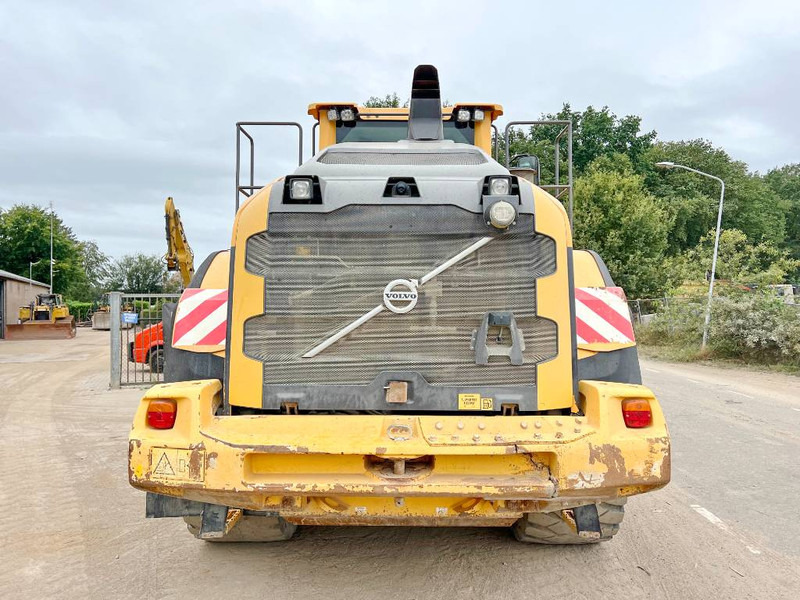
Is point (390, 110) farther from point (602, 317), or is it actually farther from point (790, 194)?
point (790, 194)

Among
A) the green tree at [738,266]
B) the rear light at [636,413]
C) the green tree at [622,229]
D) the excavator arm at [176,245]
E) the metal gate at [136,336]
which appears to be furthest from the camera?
the green tree at [622,229]

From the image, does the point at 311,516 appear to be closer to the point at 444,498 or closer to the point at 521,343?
the point at 444,498

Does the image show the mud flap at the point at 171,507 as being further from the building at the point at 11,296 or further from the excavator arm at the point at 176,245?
the building at the point at 11,296

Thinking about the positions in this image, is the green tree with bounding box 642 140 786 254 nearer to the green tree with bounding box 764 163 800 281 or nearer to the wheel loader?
the green tree with bounding box 764 163 800 281

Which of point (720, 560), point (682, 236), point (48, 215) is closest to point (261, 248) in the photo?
point (720, 560)

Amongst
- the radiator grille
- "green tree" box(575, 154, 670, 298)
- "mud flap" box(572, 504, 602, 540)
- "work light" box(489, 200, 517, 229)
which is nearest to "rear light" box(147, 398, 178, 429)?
the radiator grille

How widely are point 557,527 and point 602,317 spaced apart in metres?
1.36

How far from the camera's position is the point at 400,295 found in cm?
321

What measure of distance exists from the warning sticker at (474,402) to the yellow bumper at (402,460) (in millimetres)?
139

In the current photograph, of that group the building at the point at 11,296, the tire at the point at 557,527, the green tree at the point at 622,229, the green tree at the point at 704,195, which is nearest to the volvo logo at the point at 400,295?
the tire at the point at 557,527

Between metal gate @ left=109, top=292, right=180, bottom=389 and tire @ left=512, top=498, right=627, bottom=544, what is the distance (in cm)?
917

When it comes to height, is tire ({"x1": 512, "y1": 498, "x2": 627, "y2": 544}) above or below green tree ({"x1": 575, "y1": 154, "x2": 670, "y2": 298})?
below

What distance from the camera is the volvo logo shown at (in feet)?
10.5

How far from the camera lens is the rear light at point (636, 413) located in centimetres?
302
